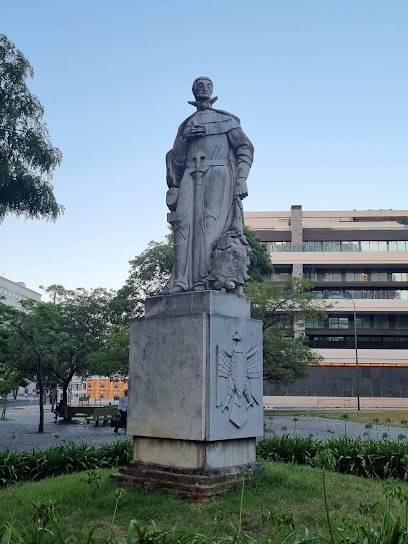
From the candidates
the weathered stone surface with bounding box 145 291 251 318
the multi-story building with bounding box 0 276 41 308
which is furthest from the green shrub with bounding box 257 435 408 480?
the multi-story building with bounding box 0 276 41 308

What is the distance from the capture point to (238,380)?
6.91 meters

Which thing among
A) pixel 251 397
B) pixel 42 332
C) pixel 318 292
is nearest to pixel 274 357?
pixel 42 332

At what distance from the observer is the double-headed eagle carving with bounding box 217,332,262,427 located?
665 cm

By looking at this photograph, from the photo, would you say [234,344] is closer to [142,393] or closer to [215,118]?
[142,393]

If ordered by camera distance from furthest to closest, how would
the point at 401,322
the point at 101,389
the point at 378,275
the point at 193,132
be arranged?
the point at 101,389 → the point at 378,275 → the point at 401,322 → the point at 193,132

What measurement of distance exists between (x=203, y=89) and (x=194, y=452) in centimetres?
465

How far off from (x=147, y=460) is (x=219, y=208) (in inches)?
124

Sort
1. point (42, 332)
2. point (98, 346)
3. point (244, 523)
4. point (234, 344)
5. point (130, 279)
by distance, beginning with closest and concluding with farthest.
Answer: point (244, 523)
point (234, 344)
point (42, 332)
point (98, 346)
point (130, 279)

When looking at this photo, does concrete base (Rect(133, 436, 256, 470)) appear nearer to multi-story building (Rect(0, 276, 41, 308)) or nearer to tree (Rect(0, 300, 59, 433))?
tree (Rect(0, 300, 59, 433))

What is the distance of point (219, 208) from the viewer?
7.59 metres

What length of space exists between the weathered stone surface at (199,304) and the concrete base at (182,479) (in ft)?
5.67

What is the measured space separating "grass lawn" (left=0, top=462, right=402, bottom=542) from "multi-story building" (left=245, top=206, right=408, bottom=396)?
43661 mm

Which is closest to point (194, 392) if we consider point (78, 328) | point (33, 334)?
point (33, 334)

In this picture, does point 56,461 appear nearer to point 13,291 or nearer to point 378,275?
point 378,275
